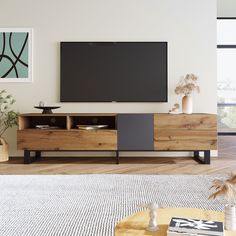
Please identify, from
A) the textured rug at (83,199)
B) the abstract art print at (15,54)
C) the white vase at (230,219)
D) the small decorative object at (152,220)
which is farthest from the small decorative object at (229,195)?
the abstract art print at (15,54)

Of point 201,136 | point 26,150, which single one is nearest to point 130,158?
point 201,136

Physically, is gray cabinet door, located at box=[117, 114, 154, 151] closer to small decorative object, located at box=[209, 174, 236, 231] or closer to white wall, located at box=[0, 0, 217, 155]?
white wall, located at box=[0, 0, 217, 155]

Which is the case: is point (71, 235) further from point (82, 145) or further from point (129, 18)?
point (129, 18)

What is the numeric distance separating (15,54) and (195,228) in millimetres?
3847

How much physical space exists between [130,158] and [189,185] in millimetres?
1576

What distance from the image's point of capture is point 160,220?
1.28m

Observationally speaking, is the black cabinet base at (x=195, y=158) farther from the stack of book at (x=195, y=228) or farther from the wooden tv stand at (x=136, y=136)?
the stack of book at (x=195, y=228)

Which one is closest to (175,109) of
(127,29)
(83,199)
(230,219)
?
(127,29)

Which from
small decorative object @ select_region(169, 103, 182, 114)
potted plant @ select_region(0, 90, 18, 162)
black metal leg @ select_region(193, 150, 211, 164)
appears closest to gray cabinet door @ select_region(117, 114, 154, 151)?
small decorative object @ select_region(169, 103, 182, 114)

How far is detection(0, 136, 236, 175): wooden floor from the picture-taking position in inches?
136

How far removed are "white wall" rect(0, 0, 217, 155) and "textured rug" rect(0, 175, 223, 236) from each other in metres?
1.55

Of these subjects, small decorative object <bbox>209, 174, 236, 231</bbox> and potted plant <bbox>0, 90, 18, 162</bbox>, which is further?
potted plant <bbox>0, 90, 18, 162</bbox>

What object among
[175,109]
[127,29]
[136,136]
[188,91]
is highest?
[127,29]

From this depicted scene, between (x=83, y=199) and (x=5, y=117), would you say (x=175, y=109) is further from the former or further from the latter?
(x=5, y=117)
